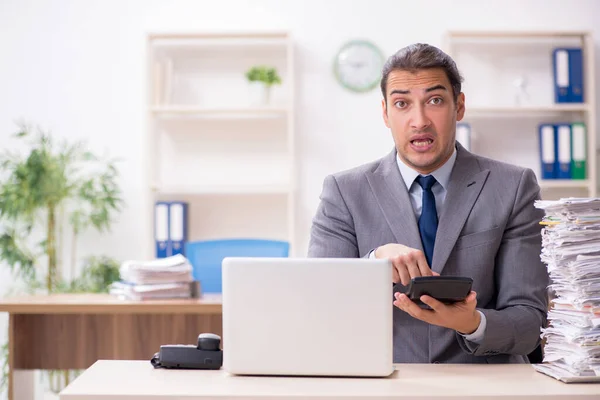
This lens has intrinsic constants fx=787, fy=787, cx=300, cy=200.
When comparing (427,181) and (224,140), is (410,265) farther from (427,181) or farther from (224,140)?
(224,140)

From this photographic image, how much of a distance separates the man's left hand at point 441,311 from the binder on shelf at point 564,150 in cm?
316

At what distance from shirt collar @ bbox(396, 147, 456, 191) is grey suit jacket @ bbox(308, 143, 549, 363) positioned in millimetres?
19

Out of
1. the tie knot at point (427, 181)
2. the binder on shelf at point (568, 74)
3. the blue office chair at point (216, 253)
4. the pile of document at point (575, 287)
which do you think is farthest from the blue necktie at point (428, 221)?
the binder on shelf at point (568, 74)

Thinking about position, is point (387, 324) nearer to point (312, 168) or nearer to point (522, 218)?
point (522, 218)

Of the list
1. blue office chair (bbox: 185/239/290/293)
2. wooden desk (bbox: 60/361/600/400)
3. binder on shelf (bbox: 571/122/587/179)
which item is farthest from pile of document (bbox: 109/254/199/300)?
binder on shelf (bbox: 571/122/587/179)

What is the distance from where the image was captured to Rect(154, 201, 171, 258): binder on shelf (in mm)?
4609

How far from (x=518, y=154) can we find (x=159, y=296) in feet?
8.68

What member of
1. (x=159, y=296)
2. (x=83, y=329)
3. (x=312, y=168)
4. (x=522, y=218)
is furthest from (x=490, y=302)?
(x=312, y=168)

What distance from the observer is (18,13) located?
195 inches

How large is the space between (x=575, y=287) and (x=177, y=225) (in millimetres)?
3322

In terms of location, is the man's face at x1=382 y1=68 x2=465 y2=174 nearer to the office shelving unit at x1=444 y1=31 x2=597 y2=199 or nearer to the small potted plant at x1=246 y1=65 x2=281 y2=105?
the small potted plant at x1=246 y1=65 x2=281 y2=105

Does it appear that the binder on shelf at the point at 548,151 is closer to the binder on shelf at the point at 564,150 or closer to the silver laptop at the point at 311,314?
the binder on shelf at the point at 564,150

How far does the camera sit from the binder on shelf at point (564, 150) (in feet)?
15.1

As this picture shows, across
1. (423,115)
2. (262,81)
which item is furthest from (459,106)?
(262,81)
